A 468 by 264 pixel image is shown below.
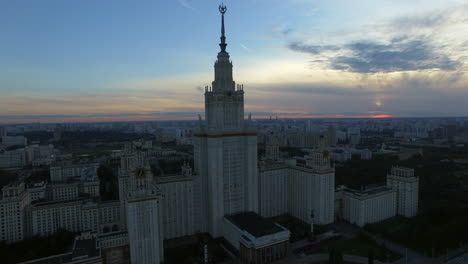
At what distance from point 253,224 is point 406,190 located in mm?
31221

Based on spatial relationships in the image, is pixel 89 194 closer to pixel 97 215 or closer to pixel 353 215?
pixel 97 215

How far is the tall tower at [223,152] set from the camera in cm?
4075

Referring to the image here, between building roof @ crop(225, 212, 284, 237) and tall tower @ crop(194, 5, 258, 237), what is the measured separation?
1922mm

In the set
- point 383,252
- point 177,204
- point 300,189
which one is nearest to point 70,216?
point 177,204

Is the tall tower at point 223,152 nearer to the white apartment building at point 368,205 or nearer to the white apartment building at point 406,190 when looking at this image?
the white apartment building at point 368,205

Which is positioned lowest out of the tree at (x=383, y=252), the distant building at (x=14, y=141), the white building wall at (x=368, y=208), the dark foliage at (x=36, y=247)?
the tree at (x=383, y=252)

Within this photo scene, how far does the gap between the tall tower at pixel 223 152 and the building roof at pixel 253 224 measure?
1.92 m

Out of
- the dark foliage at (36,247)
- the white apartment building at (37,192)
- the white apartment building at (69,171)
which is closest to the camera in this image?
the dark foliage at (36,247)

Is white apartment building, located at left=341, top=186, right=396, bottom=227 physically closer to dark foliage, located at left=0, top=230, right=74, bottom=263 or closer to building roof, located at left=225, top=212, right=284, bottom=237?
building roof, located at left=225, top=212, right=284, bottom=237

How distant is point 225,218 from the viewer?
41.2m

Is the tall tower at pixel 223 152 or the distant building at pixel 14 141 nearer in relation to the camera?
the tall tower at pixel 223 152

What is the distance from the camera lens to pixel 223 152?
4150 centimetres

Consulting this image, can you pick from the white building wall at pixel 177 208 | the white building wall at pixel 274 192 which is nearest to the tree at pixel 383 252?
the white building wall at pixel 274 192

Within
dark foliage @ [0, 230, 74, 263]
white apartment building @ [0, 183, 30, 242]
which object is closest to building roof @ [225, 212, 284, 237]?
dark foliage @ [0, 230, 74, 263]
